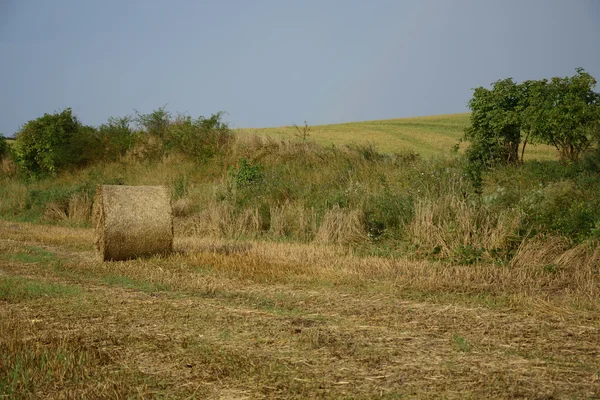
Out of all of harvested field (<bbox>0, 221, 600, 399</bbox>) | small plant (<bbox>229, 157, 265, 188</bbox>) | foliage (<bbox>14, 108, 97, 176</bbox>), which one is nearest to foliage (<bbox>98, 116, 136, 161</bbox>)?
foliage (<bbox>14, 108, 97, 176</bbox>)

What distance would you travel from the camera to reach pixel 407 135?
55.1m

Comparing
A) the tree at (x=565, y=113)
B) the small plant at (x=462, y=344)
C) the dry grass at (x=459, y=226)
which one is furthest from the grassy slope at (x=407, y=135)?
the small plant at (x=462, y=344)

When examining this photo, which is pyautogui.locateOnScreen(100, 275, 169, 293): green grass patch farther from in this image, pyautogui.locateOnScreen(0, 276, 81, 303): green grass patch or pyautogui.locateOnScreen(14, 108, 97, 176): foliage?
pyautogui.locateOnScreen(14, 108, 97, 176): foliage

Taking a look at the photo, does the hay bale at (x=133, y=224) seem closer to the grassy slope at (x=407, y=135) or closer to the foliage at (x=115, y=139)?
the foliage at (x=115, y=139)

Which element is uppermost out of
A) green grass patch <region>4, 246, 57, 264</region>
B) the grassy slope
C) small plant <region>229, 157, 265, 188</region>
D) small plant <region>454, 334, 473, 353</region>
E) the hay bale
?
the grassy slope

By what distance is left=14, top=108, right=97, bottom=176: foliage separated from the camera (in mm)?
29828

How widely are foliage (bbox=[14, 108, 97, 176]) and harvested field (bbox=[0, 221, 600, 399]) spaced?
20773 millimetres

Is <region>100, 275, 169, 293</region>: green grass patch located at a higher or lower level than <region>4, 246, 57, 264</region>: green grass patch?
higher

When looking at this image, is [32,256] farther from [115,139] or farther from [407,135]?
[407,135]

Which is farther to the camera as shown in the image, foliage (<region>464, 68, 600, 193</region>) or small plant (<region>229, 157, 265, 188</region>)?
foliage (<region>464, 68, 600, 193</region>)

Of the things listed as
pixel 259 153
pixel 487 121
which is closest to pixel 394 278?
pixel 259 153

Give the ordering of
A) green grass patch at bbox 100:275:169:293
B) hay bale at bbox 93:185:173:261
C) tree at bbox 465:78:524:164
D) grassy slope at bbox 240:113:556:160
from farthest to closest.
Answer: grassy slope at bbox 240:113:556:160 < tree at bbox 465:78:524:164 < hay bale at bbox 93:185:173:261 < green grass patch at bbox 100:275:169:293

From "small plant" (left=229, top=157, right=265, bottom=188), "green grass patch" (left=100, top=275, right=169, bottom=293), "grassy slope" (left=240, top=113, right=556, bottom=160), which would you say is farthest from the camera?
"grassy slope" (left=240, top=113, right=556, bottom=160)

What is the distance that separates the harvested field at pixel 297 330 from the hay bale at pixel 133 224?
786 millimetres
